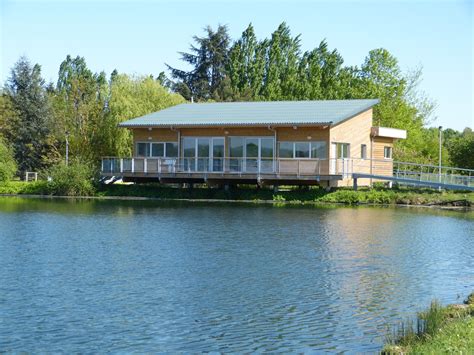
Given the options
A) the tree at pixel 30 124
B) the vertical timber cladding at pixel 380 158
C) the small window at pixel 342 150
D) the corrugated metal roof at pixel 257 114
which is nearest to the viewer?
the corrugated metal roof at pixel 257 114

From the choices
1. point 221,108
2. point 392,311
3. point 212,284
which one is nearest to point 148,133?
point 221,108

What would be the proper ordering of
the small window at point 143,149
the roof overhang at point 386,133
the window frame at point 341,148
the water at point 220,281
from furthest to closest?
the small window at point 143,149 < the roof overhang at point 386,133 < the window frame at point 341,148 < the water at point 220,281

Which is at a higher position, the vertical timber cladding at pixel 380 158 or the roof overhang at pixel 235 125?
the roof overhang at pixel 235 125

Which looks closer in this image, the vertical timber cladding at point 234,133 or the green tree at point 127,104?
the vertical timber cladding at point 234,133

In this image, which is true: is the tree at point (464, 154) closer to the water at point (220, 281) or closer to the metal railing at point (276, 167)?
the metal railing at point (276, 167)

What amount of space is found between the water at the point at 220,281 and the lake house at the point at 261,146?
11050 millimetres

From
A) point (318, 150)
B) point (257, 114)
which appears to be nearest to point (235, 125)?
point (257, 114)

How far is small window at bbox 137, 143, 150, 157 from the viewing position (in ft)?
152

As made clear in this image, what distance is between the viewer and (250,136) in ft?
142

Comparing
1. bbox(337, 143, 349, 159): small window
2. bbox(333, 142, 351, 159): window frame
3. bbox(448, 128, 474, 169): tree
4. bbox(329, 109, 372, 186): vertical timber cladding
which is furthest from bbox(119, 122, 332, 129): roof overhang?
bbox(448, 128, 474, 169): tree

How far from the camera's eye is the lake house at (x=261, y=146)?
41531 mm

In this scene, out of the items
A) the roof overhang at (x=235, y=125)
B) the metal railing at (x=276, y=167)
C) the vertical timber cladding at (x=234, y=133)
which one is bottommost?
the metal railing at (x=276, y=167)

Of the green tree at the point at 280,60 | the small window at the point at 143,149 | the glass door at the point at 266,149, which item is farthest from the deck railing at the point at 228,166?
the green tree at the point at 280,60

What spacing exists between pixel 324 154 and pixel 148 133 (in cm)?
1119
